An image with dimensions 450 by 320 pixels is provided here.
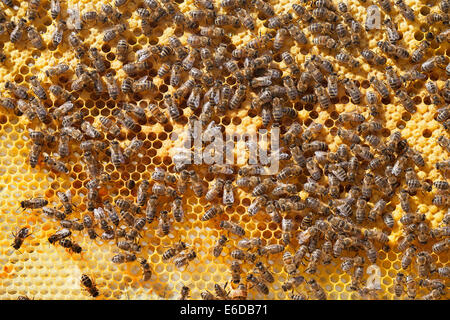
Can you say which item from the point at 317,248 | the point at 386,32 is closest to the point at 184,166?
the point at 317,248

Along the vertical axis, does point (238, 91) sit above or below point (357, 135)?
above

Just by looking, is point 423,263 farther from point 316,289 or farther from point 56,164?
point 56,164

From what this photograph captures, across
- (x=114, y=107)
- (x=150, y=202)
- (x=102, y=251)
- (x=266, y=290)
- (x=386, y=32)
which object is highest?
(x=386, y=32)

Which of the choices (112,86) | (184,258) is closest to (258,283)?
(184,258)

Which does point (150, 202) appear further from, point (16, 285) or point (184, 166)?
point (16, 285)

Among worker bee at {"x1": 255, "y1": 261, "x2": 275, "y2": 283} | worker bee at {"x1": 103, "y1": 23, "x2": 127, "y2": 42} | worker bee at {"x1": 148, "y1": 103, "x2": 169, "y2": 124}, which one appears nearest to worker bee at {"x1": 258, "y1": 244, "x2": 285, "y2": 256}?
worker bee at {"x1": 255, "y1": 261, "x2": 275, "y2": 283}
